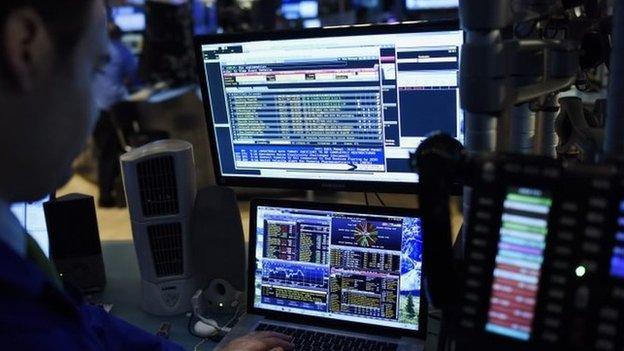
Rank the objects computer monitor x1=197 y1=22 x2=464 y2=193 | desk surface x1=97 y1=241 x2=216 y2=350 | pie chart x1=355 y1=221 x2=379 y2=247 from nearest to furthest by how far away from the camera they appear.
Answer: computer monitor x1=197 y1=22 x2=464 y2=193
pie chart x1=355 y1=221 x2=379 y2=247
desk surface x1=97 y1=241 x2=216 y2=350

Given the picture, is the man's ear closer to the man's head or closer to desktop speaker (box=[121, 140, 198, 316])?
the man's head

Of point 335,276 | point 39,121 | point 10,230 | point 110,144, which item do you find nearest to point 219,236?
point 335,276

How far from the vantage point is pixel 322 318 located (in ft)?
4.58

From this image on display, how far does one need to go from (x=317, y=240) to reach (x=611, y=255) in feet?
2.62

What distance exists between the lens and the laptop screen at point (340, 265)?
4.34 feet

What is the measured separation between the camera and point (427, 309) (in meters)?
1.31

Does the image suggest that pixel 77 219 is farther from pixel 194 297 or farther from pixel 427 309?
pixel 427 309

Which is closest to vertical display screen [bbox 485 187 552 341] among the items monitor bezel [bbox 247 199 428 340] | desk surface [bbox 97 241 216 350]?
monitor bezel [bbox 247 199 428 340]

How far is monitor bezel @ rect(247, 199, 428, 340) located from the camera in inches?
51.6

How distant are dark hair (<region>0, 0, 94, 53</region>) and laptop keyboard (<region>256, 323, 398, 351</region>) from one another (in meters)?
0.82

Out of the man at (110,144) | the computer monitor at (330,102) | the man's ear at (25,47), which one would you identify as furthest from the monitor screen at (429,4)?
the man's ear at (25,47)

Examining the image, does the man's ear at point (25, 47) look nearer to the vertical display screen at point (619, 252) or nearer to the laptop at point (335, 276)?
the vertical display screen at point (619, 252)

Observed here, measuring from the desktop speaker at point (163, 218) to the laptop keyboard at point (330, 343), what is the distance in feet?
1.13

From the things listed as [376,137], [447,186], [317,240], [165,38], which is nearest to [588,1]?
[376,137]
